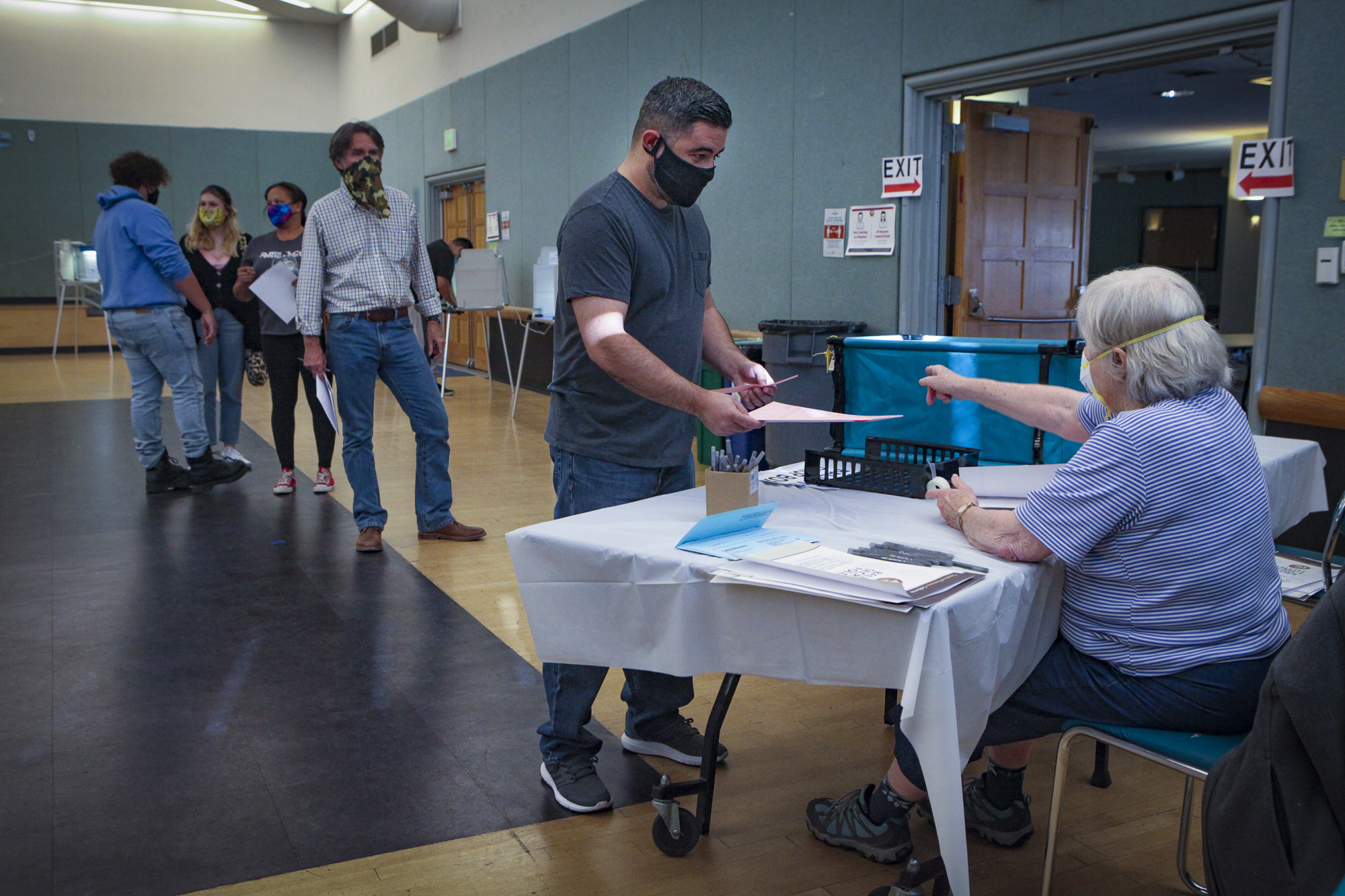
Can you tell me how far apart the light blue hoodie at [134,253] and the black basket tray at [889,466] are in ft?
12.7

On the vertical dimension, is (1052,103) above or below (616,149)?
above

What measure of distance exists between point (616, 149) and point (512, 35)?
2.40 metres

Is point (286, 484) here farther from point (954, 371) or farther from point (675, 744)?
point (675, 744)

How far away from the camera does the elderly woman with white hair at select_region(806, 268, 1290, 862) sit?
5.08ft

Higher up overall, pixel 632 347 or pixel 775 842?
pixel 632 347

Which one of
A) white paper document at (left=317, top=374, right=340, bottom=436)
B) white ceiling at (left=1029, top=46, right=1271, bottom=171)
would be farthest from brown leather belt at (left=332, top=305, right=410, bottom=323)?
white ceiling at (left=1029, top=46, right=1271, bottom=171)

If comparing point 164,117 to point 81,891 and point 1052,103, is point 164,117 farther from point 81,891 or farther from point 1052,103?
point 81,891

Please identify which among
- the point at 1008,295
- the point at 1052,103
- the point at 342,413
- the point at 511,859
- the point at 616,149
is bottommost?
the point at 511,859

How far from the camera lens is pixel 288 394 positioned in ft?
16.9

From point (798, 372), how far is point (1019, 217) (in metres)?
1.52

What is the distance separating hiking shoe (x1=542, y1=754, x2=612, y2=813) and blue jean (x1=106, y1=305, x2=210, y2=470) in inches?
142

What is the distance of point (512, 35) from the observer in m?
9.43

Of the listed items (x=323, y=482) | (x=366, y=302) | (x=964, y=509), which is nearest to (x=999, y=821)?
(x=964, y=509)

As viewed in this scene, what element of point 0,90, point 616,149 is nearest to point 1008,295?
point 616,149
